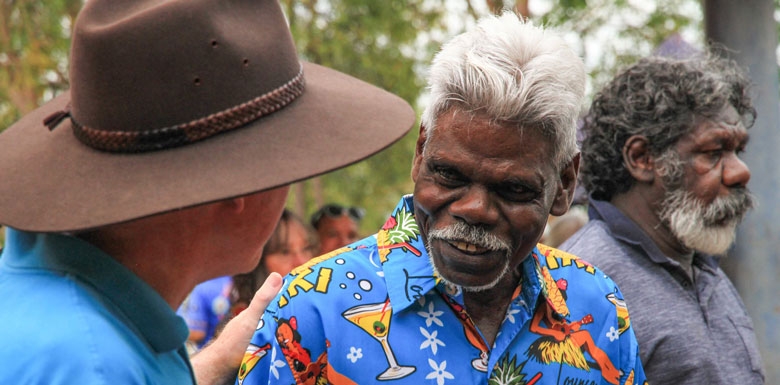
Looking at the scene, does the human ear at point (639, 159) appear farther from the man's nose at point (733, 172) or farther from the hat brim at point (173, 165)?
the hat brim at point (173, 165)

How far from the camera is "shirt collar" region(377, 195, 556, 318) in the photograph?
233 cm

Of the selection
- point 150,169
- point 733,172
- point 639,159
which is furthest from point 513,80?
point 733,172

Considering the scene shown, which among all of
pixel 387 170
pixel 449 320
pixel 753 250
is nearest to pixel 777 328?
pixel 753 250

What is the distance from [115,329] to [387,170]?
13764 mm

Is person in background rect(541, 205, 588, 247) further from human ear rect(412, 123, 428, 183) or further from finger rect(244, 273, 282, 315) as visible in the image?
finger rect(244, 273, 282, 315)

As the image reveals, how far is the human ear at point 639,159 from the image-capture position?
369 cm

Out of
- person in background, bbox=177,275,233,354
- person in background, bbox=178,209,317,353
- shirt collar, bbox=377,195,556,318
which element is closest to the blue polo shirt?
shirt collar, bbox=377,195,556,318

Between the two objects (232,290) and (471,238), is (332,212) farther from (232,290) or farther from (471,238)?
(471,238)

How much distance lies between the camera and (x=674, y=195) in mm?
3639

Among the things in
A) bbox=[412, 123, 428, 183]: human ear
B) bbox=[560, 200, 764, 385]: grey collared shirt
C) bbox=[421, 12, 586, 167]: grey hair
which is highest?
bbox=[421, 12, 586, 167]: grey hair

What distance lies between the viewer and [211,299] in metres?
5.59

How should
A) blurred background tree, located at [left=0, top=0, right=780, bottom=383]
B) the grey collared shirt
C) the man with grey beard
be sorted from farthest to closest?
blurred background tree, located at [left=0, top=0, right=780, bottom=383] → the man with grey beard → the grey collared shirt

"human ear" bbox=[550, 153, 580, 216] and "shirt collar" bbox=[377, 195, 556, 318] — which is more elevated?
"human ear" bbox=[550, 153, 580, 216]

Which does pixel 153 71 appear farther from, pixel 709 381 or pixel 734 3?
pixel 734 3
